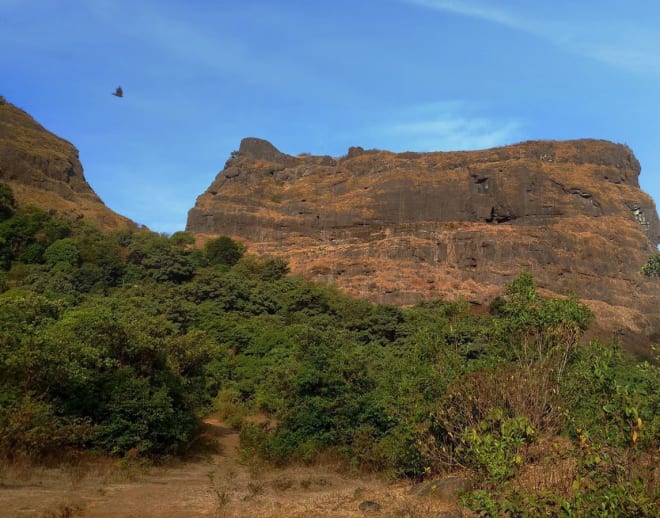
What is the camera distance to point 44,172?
65.8 meters

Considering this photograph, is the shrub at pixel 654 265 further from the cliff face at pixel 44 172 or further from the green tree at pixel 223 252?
the cliff face at pixel 44 172

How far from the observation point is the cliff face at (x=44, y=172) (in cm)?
5872

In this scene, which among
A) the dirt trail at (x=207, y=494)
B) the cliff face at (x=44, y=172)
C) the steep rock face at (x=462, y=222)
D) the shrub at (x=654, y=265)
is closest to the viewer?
the dirt trail at (x=207, y=494)

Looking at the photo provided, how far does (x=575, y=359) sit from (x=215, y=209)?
61087 millimetres

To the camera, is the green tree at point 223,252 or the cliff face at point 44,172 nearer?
the green tree at point 223,252

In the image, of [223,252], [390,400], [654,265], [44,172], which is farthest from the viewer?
[44,172]

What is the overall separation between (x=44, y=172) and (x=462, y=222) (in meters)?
48.1

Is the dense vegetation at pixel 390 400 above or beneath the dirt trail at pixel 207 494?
above

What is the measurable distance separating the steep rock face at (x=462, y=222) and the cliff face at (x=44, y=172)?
11.8m

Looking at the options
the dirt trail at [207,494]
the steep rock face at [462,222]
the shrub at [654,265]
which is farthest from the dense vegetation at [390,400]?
the steep rock face at [462,222]

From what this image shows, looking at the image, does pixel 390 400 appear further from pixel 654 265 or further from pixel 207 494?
pixel 654 265

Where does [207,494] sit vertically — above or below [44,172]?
below

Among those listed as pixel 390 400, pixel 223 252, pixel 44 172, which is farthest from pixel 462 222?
pixel 390 400

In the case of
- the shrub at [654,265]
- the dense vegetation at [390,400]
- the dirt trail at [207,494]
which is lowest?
the dirt trail at [207,494]
